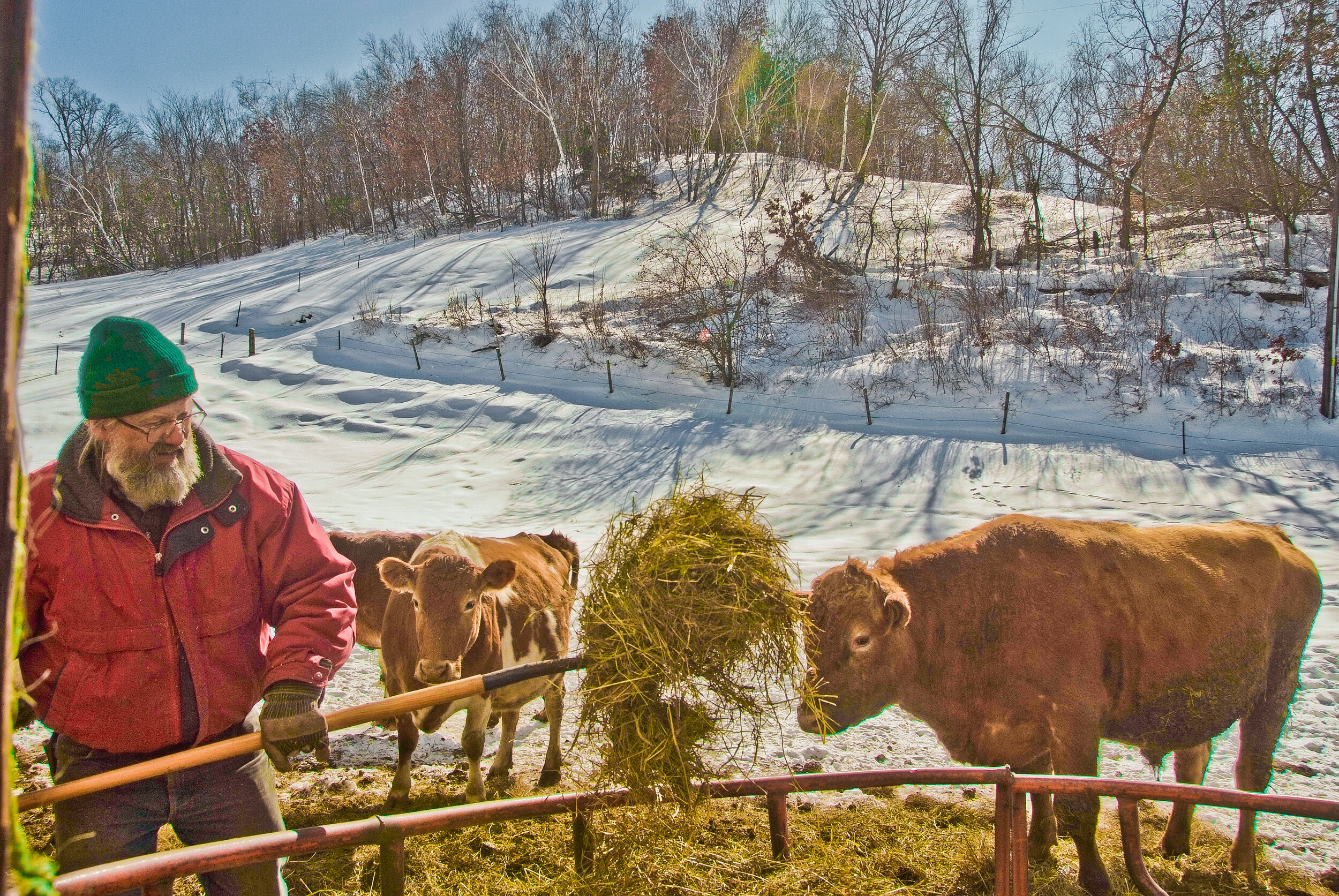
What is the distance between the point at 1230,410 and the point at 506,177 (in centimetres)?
3665

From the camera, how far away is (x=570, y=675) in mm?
7422

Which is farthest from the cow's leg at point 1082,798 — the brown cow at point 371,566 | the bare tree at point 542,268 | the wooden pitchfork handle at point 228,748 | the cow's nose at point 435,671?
the bare tree at point 542,268

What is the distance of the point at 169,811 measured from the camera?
101 inches

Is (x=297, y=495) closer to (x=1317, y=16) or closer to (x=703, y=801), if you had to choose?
(x=703, y=801)

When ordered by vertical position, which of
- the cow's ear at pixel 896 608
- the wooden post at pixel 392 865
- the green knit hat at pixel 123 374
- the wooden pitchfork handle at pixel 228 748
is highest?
the green knit hat at pixel 123 374

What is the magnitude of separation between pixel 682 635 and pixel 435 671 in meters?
1.89

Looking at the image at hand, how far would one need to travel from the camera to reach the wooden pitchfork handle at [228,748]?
7.60ft

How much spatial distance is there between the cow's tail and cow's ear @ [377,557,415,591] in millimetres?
2143

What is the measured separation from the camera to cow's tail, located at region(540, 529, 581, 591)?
22.3ft

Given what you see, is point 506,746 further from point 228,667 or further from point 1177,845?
point 1177,845

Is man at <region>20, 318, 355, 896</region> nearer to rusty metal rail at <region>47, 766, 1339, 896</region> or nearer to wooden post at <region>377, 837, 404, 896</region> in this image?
rusty metal rail at <region>47, 766, 1339, 896</region>

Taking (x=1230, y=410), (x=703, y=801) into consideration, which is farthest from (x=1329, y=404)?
(x=703, y=801)

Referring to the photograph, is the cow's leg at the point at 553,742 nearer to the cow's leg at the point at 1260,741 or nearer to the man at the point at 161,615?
the man at the point at 161,615

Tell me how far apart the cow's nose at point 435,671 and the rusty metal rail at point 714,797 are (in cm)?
114
